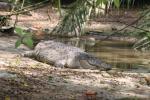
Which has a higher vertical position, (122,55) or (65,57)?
(65,57)

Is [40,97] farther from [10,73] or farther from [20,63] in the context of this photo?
[20,63]

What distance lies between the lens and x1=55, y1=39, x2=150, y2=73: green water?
8.43 meters

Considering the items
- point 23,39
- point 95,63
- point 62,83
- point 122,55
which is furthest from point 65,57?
point 23,39

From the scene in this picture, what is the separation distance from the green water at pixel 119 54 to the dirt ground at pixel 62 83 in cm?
79

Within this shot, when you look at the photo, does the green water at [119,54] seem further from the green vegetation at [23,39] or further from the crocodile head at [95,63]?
the green vegetation at [23,39]

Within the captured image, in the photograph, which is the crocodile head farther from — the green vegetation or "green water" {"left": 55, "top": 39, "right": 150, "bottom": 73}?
the green vegetation

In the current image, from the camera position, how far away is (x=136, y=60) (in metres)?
9.08

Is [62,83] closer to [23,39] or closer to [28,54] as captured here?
[28,54]

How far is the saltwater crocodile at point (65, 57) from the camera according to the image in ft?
26.1

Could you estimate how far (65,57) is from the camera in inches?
325

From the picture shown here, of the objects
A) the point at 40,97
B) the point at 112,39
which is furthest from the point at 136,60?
the point at 40,97

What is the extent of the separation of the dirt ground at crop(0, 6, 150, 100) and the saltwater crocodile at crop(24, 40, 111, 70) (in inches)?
13.3

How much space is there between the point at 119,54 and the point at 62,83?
3740 mm

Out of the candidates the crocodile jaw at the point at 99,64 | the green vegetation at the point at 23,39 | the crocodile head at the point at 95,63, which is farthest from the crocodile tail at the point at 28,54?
the green vegetation at the point at 23,39
